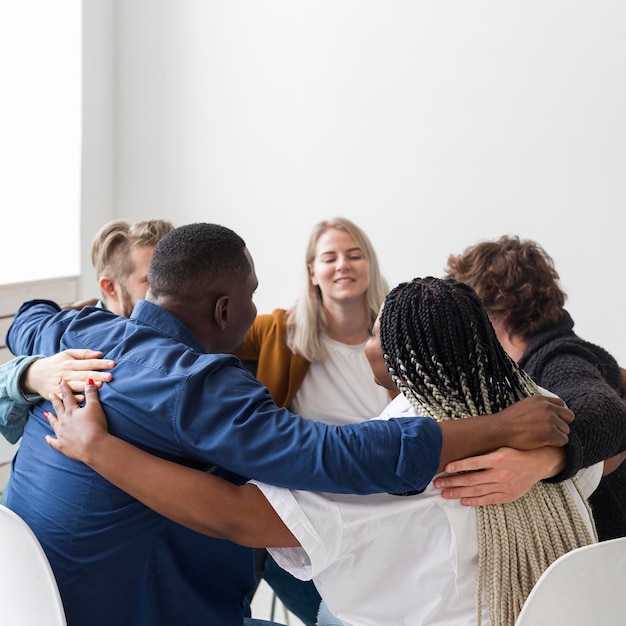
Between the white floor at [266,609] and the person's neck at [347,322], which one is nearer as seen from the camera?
the person's neck at [347,322]

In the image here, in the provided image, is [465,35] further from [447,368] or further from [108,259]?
[447,368]

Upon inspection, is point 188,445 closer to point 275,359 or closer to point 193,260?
point 193,260

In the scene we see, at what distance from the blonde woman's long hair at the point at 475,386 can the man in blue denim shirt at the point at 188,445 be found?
0.16ft

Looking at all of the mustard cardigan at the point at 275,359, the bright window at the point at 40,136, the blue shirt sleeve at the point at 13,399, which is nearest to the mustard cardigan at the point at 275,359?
the mustard cardigan at the point at 275,359

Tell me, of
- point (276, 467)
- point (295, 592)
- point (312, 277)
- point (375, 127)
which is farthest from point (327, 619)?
point (375, 127)

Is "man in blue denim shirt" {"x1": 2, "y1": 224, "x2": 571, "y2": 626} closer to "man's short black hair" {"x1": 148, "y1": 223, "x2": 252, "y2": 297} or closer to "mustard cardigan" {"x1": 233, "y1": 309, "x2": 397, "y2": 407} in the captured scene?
"man's short black hair" {"x1": 148, "y1": 223, "x2": 252, "y2": 297}

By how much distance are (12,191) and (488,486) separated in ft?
10.1

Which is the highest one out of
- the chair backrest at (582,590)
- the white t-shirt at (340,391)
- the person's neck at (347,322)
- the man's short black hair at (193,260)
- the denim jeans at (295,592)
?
the man's short black hair at (193,260)

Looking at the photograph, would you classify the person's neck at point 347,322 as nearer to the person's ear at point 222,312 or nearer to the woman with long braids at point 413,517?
the person's ear at point 222,312

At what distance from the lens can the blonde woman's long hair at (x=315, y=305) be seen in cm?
253

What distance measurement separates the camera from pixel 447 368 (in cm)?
111

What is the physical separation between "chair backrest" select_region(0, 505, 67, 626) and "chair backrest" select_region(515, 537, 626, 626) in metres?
0.60

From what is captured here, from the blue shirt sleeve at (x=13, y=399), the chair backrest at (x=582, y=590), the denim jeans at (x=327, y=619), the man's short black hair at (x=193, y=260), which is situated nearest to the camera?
the chair backrest at (x=582, y=590)

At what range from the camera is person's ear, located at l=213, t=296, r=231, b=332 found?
4.33 ft
